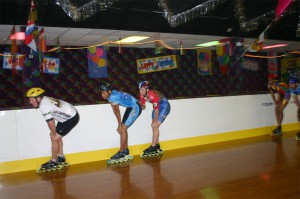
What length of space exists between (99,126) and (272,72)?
10554 millimetres

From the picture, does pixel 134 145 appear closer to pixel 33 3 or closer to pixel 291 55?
pixel 33 3

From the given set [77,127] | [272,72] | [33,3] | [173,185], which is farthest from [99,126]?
[272,72]

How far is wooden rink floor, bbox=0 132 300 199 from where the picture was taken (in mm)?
3205

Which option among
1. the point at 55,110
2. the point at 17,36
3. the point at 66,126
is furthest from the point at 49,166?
the point at 17,36

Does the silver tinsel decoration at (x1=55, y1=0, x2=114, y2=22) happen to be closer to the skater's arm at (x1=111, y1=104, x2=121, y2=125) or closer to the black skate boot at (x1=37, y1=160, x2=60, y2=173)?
the skater's arm at (x1=111, y1=104, x2=121, y2=125)

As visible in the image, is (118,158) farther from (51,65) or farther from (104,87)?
(51,65)

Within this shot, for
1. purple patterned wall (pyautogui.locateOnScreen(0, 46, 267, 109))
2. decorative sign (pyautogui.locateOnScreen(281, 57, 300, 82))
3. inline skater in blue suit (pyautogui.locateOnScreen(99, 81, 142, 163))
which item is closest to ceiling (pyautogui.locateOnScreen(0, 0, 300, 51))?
purple patterned wall (pyautogui.locateOnScreen(0, 46, 267, 109))

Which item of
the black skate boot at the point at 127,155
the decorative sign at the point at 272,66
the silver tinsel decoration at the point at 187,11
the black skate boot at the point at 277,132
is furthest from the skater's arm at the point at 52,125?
the decorative sign at the point at 272,66

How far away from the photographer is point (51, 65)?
28.3ft

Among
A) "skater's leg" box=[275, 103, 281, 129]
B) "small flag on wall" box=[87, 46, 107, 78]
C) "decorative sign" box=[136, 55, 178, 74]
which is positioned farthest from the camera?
"decorative sign" box=[136, 55, 178, 74]

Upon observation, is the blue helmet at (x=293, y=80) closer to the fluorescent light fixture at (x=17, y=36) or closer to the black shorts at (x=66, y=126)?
the black shorts at (x=66, y=126)

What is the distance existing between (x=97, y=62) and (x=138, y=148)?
446cm

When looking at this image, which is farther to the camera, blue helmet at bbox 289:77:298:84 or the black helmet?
blue helmet at bbox 289:77:298:84

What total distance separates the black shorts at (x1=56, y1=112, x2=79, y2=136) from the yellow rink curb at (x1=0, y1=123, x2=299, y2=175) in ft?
1.58
